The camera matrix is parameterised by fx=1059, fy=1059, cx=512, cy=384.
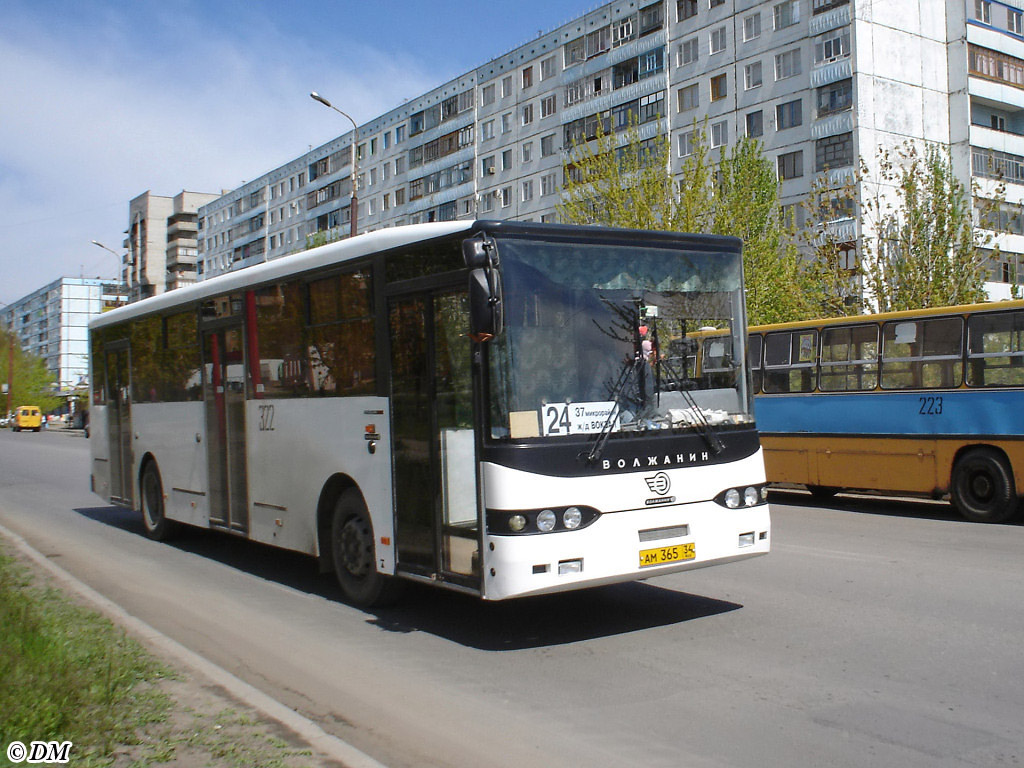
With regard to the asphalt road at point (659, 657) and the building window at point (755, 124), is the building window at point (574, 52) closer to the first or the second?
the building window at point (755, 124)

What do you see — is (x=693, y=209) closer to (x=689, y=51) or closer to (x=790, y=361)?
(x=790, y=361)

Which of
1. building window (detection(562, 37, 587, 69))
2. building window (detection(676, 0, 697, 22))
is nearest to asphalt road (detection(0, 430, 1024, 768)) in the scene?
building window (detection(676, 0, 697, 22))

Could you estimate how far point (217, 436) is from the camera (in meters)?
Result: 11.5

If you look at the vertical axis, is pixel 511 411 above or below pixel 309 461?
above

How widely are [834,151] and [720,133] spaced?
798 cm

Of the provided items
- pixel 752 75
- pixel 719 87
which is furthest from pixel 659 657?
pixel 719 87

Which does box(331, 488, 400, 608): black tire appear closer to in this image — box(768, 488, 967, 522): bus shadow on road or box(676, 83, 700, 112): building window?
box(768, 488, 967, 522): bus shadow on road

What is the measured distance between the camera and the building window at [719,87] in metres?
56.2

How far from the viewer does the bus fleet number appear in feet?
33.5

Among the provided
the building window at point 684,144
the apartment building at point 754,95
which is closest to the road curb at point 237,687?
the apartment building at point 754,95

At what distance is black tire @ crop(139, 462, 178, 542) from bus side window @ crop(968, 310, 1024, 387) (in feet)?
35.4

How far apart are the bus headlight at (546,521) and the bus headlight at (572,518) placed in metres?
0.08

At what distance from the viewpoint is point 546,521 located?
705cm

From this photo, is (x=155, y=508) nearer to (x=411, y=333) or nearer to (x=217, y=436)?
(x=217, y=436)
